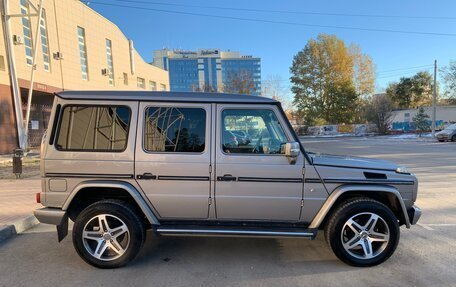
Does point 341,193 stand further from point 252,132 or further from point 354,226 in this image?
point 252,132

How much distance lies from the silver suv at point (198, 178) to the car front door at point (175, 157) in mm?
12

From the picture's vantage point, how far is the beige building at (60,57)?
1761 cm

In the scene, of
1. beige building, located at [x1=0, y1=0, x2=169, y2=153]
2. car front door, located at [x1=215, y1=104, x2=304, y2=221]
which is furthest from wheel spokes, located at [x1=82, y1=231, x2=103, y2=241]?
beige building, located at [x1=0, y1=0, x2=169, y2=153]

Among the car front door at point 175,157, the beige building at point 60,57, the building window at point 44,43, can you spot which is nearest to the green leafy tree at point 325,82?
the beige building at point 60,57

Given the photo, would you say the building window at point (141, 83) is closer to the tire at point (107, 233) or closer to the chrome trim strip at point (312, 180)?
the tire at point (107, 233)

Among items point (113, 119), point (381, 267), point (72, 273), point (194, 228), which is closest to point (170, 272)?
point (194, 228)

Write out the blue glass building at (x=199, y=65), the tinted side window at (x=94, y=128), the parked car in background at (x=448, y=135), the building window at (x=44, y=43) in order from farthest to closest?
the blue glass building at (x=199, y=65) < the parked car in background at (x=448, y=135) < the building window at (x=44, y=43) < the tinted side window at (x=94, y=128)

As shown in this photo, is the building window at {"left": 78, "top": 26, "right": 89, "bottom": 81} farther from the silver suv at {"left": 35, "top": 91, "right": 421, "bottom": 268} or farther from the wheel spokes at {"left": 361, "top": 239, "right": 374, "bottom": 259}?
the wheel spokes at {"left": 361, "top": 239, "right": 374, "bottom": 259}

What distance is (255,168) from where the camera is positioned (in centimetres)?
381

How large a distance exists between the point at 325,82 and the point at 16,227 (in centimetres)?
5243

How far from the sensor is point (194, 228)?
152 inches

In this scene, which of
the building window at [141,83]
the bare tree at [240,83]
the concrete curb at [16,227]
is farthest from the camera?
the bare tree at [240,83]

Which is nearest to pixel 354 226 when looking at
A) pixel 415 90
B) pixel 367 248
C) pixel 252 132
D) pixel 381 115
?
pixel 367 248

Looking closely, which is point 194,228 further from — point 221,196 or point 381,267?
point 381,267
